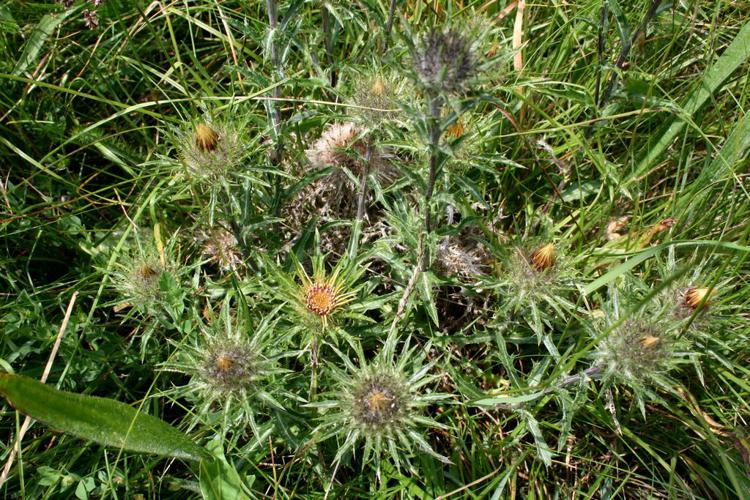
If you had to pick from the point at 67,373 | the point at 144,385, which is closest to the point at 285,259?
the point at 144,385

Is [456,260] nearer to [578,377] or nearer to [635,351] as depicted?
[578,377]

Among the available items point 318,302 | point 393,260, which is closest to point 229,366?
point 318,302

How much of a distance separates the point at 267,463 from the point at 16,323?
4.09 feet

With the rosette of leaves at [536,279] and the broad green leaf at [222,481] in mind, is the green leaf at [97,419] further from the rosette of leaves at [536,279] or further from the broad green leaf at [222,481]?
the rosette of leaves at [536,279]

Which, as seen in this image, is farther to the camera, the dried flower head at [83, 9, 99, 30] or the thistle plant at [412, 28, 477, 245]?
the dried flower head at [83, 9, 99, 30]

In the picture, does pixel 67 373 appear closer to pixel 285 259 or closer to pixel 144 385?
pixel 144 385

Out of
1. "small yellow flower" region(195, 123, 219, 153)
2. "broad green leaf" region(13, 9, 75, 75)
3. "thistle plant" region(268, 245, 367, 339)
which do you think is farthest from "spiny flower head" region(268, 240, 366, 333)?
"broad green leaf" region(13, 9, 75, 75)

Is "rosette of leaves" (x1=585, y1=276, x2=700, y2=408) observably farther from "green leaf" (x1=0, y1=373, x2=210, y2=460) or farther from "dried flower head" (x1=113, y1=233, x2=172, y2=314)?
"dried flower head" (x1=113, y1=233, x2=172, y2=314)

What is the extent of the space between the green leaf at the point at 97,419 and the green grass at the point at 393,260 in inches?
5.5

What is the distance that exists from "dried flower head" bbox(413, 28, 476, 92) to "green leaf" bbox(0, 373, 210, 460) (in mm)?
1598

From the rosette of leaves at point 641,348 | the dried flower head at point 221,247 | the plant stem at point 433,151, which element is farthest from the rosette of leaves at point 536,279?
the dried flower head at point 221,247

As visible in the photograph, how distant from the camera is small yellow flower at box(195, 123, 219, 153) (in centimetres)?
223

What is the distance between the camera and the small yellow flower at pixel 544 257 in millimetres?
2258

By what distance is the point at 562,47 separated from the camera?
3.16m
